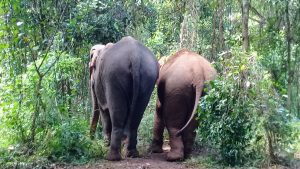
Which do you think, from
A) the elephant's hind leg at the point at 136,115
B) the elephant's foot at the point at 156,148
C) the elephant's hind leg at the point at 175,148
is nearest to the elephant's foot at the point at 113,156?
the elephant's hind leg at the point at 136,115

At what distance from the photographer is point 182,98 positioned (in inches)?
328

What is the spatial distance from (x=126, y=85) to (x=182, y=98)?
3.55 ft

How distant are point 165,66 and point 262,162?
109 inches

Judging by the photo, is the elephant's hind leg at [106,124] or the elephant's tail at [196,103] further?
Result: the elephant's hind leg at [106,124]

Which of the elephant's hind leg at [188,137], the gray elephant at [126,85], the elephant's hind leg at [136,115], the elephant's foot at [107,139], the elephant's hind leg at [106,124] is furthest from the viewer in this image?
the elephant's hind leg at [106,124]

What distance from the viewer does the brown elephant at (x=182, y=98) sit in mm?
8171

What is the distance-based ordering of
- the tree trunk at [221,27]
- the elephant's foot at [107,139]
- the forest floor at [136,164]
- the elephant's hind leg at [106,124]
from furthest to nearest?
the tree trunk at [221,27]
the elephant's hind leg at [106,124]
the elephant's foot at [107,139]
the forest floor at [136,164]

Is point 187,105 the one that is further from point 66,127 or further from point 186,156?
point 66,127

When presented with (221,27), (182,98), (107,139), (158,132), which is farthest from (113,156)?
(221,27)

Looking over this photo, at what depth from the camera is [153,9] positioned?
15.0 meters

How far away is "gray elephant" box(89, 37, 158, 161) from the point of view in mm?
7680

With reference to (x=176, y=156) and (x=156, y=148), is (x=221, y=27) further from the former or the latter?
(x=176, y=156)

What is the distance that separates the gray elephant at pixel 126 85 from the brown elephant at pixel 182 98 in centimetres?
54

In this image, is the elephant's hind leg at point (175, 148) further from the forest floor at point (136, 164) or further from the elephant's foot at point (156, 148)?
the elephant's foot at point (156, 148)
